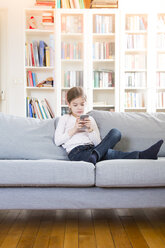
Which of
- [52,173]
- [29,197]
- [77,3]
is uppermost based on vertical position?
[77,3]

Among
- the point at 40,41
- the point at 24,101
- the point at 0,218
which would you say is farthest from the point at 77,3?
the point at 0,218

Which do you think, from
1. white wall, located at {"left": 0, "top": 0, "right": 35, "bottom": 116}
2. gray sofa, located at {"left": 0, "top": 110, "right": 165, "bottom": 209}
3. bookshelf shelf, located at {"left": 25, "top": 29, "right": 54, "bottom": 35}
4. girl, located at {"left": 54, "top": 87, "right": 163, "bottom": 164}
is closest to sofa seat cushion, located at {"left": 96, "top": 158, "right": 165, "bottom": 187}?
gray sofa, located at {"left": 0, "top": 110, "right": 165, "bottom": 209}

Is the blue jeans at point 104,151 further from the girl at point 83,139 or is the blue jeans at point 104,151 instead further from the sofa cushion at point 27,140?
the sofa cushion at point 27,140

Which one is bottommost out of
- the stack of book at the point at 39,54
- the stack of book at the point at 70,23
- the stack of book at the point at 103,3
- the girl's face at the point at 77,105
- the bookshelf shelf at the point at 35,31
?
the girl's face at the point at 77,105

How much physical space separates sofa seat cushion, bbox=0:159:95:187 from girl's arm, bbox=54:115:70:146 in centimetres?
54

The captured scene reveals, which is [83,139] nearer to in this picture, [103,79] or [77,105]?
[77,105]

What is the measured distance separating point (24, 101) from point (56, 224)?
302cm

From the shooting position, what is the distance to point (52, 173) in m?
2.13

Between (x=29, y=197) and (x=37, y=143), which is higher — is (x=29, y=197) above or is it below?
below

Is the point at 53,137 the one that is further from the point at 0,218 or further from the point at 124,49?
the point at 124,49

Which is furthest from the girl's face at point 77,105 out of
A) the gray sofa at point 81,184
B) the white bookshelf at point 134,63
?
the white bookshelf at point 134,63

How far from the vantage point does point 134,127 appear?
9.41 feet

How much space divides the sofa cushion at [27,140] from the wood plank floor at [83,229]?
426 millimetres

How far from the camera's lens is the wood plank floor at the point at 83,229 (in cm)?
192
